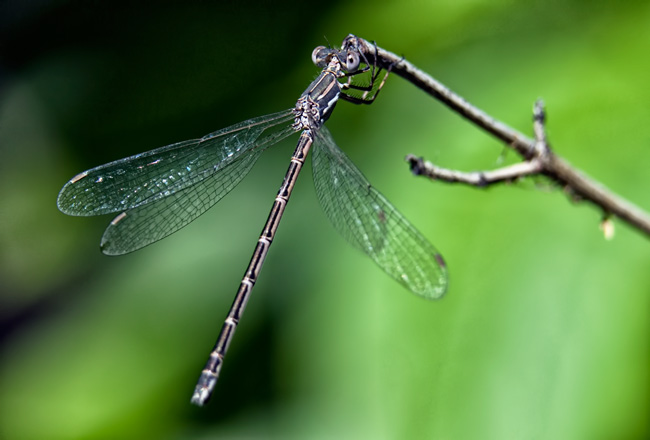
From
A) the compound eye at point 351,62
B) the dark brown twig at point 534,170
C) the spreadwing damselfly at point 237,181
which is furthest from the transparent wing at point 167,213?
the dark brown twig at point 534,170

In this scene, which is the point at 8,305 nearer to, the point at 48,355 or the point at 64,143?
the point at 48,355

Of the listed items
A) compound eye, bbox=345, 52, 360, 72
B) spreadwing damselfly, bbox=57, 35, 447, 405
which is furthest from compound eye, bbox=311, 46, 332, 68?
compound eye, bbox=345, 52, 360, 72

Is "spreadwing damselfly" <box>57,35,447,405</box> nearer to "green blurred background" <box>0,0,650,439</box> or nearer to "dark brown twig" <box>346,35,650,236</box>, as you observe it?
"green blurred background" <box>0,0,650,439</box>

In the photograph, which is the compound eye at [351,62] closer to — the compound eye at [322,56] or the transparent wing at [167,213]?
the compound eye at [322,56]

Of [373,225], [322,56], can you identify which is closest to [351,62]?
[322,56]

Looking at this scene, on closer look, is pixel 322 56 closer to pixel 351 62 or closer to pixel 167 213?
pixel 351 62

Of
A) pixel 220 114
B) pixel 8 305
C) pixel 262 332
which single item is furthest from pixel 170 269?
pixel 8 305
